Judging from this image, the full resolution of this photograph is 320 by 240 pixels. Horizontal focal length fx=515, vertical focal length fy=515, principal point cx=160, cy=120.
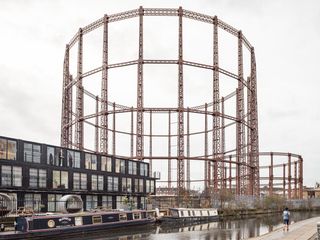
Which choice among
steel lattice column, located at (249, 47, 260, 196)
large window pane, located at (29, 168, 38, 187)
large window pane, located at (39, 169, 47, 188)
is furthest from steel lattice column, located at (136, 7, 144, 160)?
steel lattice column, located at (249, 47, 260, 196)

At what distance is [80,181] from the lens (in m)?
52.1

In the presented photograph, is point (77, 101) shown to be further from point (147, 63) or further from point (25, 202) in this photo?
point (25, 202)

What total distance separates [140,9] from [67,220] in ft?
124

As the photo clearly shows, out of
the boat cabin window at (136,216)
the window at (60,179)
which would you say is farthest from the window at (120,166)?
the boat cabin window at (136,216)

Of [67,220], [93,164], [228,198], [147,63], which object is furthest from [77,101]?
[67,220]

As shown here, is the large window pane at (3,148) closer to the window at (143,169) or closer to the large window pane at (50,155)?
the large window pane at (50,155)

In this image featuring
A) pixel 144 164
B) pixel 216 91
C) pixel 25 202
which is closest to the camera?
pixel 25 202

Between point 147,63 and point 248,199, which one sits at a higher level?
point 147,63

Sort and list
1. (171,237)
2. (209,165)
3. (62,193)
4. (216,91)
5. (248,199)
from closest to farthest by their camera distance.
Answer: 1. (171,237)
2. (62,193)
3. (216,91)
4. (248,199)
5. (209,165)

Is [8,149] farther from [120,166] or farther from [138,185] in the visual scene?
[138,185]

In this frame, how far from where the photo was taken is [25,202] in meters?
43.9

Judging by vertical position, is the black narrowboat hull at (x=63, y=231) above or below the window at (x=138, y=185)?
below

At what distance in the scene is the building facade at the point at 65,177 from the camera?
43.3 meters

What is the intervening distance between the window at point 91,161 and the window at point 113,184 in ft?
9.32
